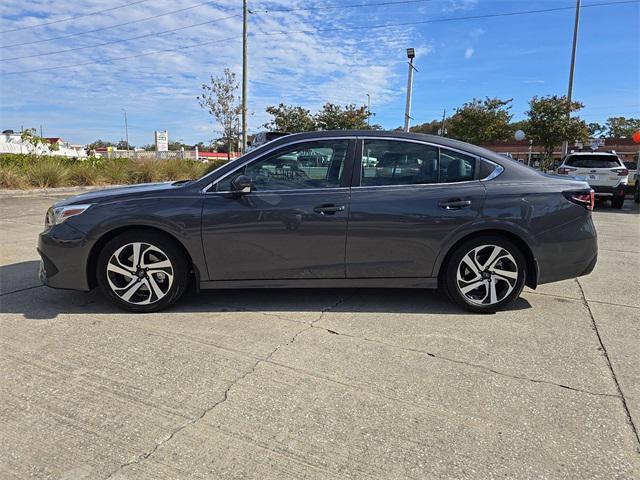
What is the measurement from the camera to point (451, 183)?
4.11 m

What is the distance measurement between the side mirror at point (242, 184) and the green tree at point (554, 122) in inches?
997

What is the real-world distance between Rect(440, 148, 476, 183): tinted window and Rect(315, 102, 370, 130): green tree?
2575 centimetres

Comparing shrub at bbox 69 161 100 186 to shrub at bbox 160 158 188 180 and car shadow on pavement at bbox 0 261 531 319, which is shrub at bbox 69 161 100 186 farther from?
car shadow on pavement at bbox 0 261 531 319

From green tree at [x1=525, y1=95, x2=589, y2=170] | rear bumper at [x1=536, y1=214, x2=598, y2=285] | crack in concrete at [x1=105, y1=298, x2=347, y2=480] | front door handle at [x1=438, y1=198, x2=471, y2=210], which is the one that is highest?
green tree at [x1=525, y1=95, x2=589, y2=170]

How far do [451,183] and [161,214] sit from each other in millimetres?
2522

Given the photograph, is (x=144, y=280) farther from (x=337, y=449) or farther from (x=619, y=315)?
(x=619, y=315)

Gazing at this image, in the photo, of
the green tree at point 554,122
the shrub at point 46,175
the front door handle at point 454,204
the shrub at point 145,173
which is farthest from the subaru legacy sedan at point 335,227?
the green tree at point 554,122

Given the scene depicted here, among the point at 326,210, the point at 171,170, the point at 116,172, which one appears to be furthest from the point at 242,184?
the point at 171,170

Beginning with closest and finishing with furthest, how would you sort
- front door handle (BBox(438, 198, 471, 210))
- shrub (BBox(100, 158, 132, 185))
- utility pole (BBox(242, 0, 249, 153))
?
front door handle (BBox(438, 198, 471, 210)) → shrub (BBox(100, 158, 132, 185)) → utility pole (BBox(242, 0, 249, 153))

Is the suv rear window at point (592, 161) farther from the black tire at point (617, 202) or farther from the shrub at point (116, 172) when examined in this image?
the shrub at point (116, 172)

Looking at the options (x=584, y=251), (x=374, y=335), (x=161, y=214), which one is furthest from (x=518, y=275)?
(x=161, y=214)

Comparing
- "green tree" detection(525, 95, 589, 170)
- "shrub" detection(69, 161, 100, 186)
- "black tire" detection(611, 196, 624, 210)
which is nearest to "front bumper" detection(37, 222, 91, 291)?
"shrub" detection(69, 161, 100, 186)

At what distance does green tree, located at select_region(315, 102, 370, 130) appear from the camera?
29500 mm

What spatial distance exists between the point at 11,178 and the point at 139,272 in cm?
1246
